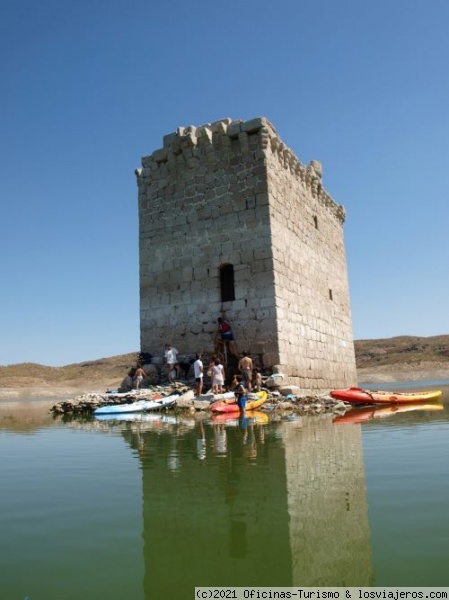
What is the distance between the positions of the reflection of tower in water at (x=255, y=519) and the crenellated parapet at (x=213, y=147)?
30.1ft

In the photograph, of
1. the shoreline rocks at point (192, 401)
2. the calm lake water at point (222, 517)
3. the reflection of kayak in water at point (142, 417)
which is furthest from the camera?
the shoreline rocks at point (192, 401)

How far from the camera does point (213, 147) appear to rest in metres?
12.9

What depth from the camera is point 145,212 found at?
1385cm

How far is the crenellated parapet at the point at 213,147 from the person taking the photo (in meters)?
12.3

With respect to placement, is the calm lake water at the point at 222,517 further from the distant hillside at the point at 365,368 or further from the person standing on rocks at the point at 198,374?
the distant hillside at the point at 365,368

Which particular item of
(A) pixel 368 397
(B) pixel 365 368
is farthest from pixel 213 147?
(B) pixel 365 368

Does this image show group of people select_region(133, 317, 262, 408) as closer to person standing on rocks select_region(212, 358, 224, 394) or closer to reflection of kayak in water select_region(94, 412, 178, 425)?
person standing on rocks select_region(212, 358, 224, 394)

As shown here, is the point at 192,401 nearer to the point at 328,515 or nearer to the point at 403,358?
the point at 328,515

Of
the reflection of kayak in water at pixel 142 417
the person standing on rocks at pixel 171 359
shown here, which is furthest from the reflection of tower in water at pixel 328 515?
the person standing on rocks at pixel 171 359

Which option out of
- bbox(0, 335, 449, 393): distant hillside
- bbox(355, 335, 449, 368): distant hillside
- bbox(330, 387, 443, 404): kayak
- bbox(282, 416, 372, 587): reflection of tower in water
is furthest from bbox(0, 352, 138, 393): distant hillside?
bbox(282, 416, 372, 587): reflection of tower in water

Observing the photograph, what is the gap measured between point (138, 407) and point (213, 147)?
6.77 m

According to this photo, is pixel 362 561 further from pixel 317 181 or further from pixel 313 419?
pixel 317 181

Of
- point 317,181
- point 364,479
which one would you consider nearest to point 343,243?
point 317,181

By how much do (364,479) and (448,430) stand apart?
305 cm
